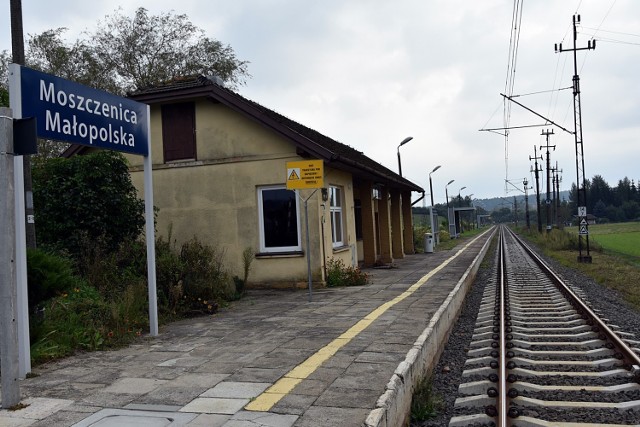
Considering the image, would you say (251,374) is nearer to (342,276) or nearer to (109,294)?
(109,294)

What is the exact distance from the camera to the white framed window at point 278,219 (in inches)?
524

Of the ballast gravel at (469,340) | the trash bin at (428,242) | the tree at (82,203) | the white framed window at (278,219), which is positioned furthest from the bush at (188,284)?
the trash bin at (428,242)

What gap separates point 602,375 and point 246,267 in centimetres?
744

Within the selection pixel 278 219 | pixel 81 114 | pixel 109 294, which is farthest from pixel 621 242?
pixel 81 114

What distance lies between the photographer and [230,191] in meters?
13.5

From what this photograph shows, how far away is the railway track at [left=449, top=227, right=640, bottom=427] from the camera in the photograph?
5.12 m

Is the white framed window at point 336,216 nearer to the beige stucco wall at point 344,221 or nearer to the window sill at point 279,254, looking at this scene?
the beige stucco wall at point 344,221

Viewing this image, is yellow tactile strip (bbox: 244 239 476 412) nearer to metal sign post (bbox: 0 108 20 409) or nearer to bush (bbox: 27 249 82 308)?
metal sign post (bbox: 0 108 20 409)

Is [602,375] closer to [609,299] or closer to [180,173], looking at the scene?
[609,299]

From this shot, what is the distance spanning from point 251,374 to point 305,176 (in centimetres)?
552

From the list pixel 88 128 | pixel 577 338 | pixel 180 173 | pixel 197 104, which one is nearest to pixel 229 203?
pixel 180 173

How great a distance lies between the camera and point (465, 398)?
5633 millimetres

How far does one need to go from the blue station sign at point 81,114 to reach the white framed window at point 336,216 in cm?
783

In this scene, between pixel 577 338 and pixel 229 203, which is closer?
pixel 577 338
